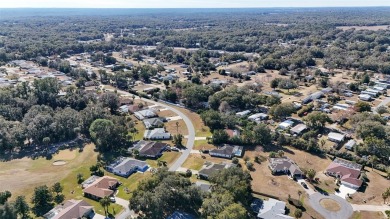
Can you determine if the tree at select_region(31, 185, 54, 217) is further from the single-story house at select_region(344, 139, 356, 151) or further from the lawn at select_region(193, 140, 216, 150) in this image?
the single-story house at select_region(344, 139, 356, 151)

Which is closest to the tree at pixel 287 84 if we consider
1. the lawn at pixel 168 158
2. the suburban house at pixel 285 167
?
the suburban house at pixel 285 167

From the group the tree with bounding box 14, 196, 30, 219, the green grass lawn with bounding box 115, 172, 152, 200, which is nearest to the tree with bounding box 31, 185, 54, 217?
the tree with bounding box 14, 196, 30, 219

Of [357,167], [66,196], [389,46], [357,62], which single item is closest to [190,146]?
[66,196]

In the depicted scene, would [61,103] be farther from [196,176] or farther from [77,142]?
[196,176]

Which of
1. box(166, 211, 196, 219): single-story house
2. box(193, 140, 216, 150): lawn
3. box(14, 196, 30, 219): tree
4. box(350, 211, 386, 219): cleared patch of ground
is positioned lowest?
box(193, 140, 216, 150): lawn

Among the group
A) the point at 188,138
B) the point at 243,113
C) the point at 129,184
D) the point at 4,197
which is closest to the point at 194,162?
the point at 188,138

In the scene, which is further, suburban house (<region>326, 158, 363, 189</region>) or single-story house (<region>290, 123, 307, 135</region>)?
single-story house (<region>290, 123, 307, 135</region>)

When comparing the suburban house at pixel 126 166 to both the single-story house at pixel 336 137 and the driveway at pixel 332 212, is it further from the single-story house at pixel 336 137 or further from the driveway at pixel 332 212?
the single-story house at pixel 336 137
